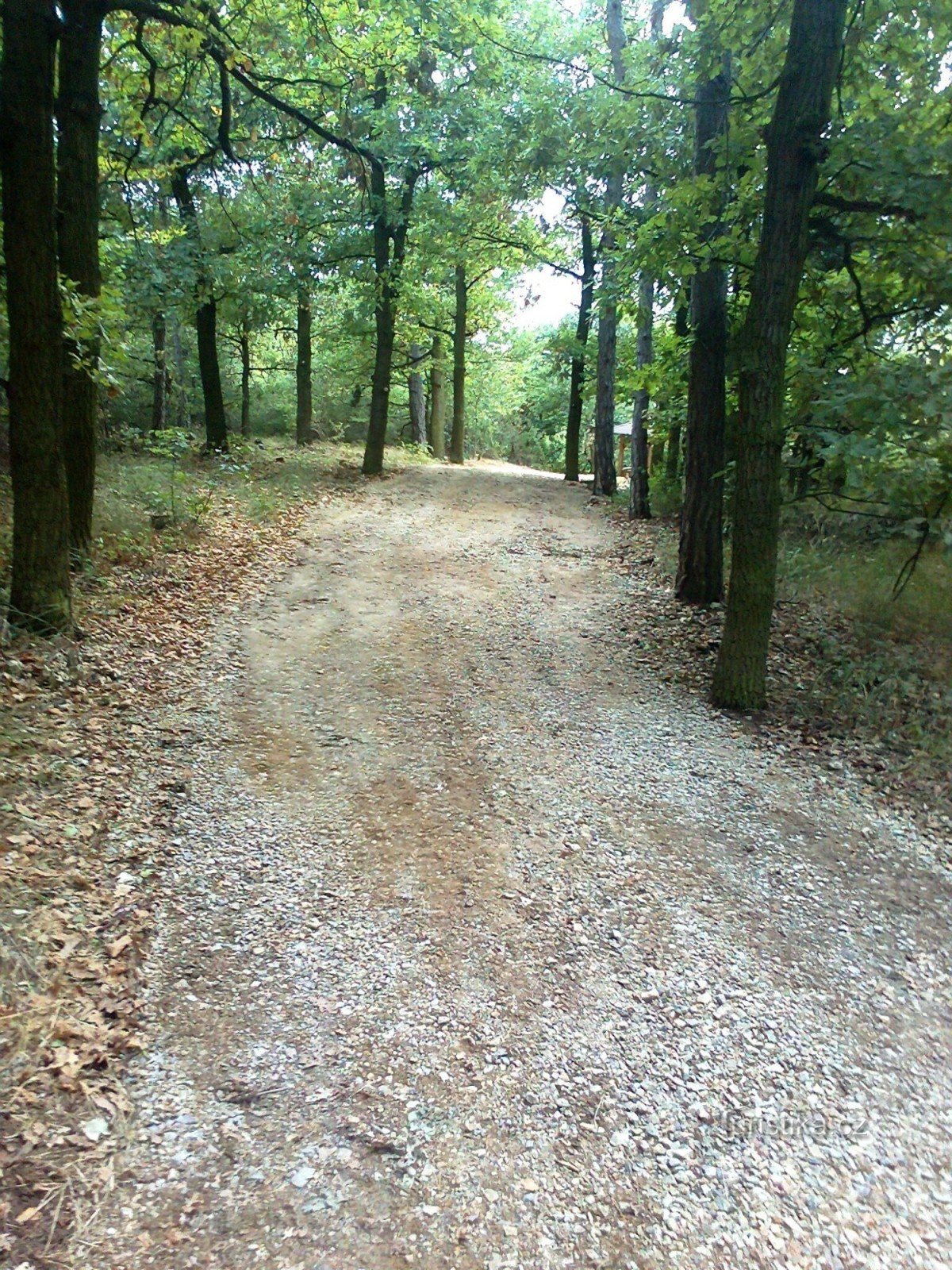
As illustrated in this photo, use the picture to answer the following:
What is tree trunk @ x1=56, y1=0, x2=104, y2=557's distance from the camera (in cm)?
645

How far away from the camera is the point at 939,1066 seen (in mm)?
3033

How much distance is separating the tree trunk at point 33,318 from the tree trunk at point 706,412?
17.8 ft

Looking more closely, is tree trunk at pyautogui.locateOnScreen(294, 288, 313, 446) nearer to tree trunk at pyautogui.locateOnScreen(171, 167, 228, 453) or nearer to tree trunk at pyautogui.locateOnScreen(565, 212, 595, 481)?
tree trunk at pyautogui.locateOnScreen(171, 167, 228, 453)

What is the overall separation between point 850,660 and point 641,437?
7808 mm

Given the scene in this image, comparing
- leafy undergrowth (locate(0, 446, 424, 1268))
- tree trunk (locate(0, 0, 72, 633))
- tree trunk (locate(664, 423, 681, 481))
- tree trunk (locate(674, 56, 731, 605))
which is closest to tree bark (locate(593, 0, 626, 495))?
tree trunk (locate(664, 423, 681, 481))

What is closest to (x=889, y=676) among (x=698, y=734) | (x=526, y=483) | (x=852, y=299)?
(x=698, y=734)

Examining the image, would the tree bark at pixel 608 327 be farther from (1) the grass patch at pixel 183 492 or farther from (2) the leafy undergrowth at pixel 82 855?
(2) the leafy undergrowth at pixel 82 855

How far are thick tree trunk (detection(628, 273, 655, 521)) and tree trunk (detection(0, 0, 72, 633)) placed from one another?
28.3 ft

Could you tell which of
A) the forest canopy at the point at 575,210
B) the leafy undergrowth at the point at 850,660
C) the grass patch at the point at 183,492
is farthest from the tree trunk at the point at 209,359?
the leafy undergrowth at the point at 850,660

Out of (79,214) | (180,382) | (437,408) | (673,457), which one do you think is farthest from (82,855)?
(437,408)

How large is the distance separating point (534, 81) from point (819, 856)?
11.4 meters

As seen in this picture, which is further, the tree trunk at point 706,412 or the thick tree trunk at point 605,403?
the thick tree trunk at point 605,403

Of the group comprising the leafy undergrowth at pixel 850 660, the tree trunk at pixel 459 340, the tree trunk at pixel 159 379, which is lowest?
the leafy undergrowth at pixel 850 660

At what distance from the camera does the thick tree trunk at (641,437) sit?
41.1 feet
